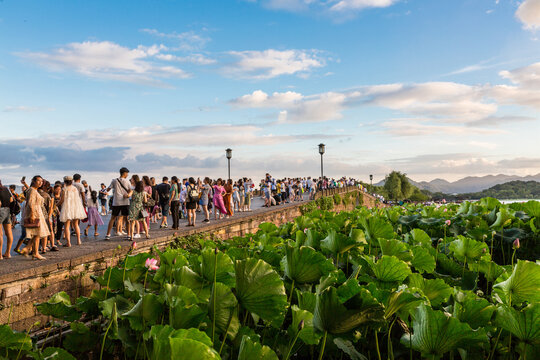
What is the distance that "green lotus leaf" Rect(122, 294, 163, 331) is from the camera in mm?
1368

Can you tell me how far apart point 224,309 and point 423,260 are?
1233 millimetres

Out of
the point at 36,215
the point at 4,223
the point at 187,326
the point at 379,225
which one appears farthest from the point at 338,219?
the point at 4,223

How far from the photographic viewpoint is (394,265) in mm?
1564

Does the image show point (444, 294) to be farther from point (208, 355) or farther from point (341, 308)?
point (208, 355)

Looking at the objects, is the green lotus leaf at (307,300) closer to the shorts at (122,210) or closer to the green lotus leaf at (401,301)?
the green lotus leaf at (401,301)

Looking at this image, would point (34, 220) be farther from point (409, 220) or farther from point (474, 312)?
point (474, 312)

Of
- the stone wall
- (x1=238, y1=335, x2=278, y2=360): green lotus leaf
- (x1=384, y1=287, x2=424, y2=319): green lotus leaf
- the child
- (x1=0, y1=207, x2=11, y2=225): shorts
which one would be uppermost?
(x1=384, y1=287, x2=424, y2=319): green lotus leaf

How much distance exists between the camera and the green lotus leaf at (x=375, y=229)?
257 cm

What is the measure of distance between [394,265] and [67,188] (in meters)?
9.48

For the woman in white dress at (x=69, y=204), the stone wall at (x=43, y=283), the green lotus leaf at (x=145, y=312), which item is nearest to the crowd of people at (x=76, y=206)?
the woman in white dress at (x=69, y=204)

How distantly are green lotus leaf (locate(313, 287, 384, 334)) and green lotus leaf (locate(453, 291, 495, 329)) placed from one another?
0.43 metres

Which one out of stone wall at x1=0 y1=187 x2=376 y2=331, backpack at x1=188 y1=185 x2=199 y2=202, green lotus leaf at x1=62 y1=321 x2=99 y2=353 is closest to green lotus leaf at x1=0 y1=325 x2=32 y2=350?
green lotus leaf at x1=62 y1=321 x2=99 y2=353

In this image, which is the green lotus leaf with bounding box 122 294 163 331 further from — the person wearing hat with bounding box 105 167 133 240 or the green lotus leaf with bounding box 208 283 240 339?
the person wearing hat with bounding box 105 167 133 240

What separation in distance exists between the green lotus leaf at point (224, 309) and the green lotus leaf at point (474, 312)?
707 mm
